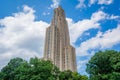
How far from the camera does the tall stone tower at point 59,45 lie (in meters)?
141

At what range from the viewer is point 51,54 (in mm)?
140500

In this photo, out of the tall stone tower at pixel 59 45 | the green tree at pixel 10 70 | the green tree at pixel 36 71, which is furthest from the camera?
the tall stone tower at pixel 59 45

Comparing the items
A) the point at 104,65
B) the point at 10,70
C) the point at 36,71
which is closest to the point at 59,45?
the point at 10,70

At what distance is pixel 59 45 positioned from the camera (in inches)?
5930

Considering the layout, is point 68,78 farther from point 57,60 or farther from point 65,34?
point 65,34

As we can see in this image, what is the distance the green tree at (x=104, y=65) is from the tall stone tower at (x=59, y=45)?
103283 millimetres

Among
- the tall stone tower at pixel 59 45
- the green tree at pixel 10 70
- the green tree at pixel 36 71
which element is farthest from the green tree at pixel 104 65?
the tall stone tower at pixel 59 45

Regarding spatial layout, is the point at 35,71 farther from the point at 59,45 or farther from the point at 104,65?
the point at 59,45

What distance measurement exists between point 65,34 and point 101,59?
421 feet

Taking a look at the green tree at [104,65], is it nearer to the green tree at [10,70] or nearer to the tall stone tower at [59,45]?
the green tree at [10,70]

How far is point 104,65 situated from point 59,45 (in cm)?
11754

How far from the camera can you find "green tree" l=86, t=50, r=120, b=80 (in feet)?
102

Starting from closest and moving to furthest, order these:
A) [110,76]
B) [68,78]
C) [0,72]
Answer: [110,76]
[0,72]
[68,78]

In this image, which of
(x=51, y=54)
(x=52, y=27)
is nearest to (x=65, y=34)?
(x=52, y=27)
